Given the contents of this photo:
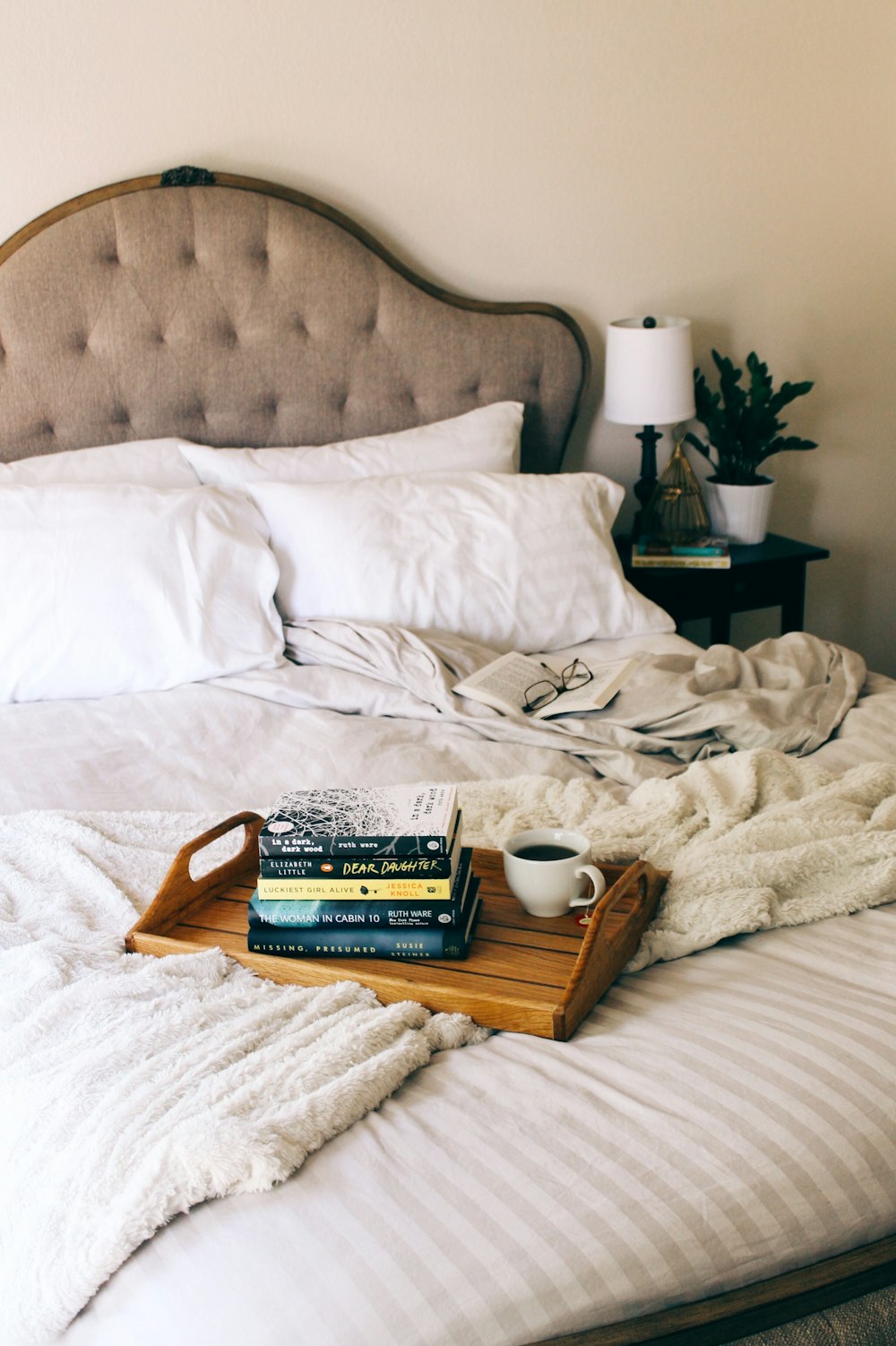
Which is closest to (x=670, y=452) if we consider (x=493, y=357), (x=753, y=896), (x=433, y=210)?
(x=493, y=357)

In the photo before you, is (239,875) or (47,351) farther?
(47,351)

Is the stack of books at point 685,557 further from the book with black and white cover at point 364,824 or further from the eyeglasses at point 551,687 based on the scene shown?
the book with black and white cover at point 364,824

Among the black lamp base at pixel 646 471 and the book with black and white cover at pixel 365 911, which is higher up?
the black lamp base at pixel 646 471

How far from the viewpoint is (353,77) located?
2.54 m

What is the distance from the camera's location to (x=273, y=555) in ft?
7.24

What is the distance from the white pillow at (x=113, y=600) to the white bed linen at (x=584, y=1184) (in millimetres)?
1155

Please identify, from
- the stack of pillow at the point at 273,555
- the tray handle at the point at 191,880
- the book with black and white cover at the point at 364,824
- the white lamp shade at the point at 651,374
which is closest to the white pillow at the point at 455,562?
the stack of pillow at the point at 273,555

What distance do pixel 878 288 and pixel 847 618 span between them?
36.4 inches

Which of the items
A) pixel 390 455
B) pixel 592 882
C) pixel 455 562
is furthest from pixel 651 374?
pixel 592 882

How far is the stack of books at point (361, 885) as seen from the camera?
1.09m

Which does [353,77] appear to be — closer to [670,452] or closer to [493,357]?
[493,357]

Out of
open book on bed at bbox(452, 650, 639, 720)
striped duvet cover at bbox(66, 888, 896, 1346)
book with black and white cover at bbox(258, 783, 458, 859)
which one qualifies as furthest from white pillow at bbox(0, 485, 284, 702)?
striped duvet cover at bbox(66, 888, 896, 1346)

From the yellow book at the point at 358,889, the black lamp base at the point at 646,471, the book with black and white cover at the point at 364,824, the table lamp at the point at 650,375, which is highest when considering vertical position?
the table lamp at the point at 650,375

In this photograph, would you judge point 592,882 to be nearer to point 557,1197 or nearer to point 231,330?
point 557,1197
